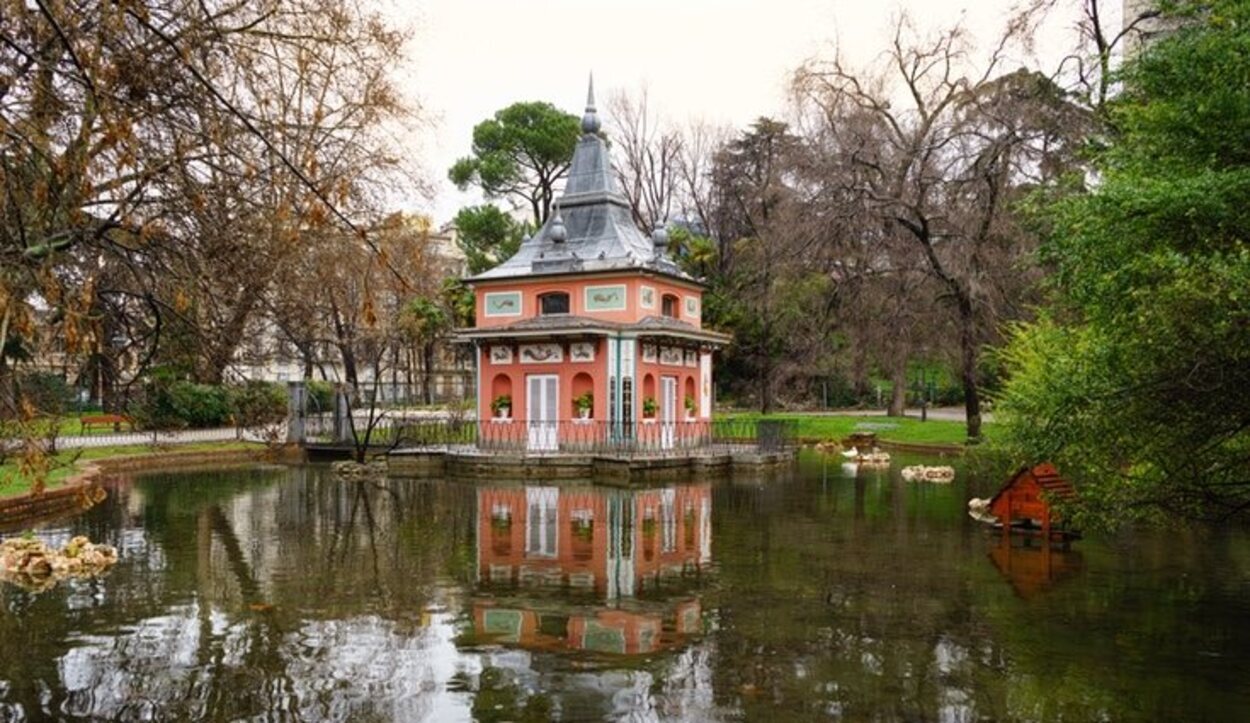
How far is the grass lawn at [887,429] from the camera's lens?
33938 mm

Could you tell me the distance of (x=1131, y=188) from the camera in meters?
7.54

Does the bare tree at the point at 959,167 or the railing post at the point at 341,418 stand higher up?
the bare tree at the point at 959,167

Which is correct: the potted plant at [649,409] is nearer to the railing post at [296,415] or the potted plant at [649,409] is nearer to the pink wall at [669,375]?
the pink wall at [669,375]

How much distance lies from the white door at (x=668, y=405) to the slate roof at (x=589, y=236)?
3.11 meters

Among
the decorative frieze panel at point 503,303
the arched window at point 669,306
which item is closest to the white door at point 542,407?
the decorative frieze panel at point 503,303

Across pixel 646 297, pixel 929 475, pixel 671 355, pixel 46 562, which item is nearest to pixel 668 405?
pixel 671 355

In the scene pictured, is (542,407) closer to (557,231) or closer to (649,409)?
(649,409)

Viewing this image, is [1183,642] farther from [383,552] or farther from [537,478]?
[537,478]

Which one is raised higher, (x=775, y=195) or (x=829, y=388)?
(x=775, y=195)

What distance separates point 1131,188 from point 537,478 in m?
17.5

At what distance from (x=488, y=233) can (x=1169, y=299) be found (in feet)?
137

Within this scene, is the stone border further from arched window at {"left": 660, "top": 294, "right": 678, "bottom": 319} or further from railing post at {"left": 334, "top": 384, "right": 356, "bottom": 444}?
arched window at {"left": 660, "top": 294, "right": 678, "bottom": 319}

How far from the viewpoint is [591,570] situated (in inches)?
462

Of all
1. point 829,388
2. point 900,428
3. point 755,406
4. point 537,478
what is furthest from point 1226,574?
point 829,388
